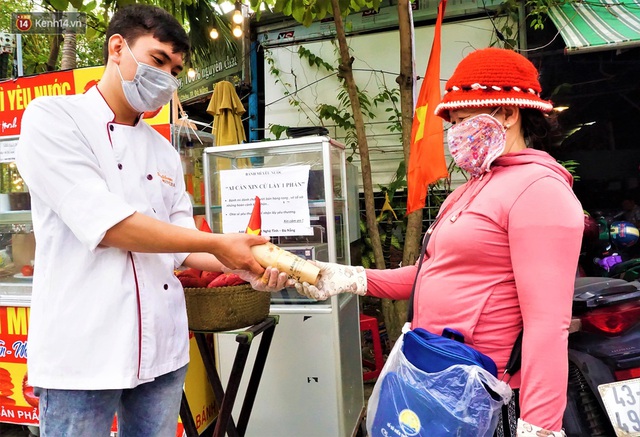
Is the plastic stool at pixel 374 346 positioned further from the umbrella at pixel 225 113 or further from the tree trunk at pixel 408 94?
the umbrella at pixel 225 113

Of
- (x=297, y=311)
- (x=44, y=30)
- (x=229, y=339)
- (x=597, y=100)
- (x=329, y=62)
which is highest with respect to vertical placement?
(x=329, y=62)

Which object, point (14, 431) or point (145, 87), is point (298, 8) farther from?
point (14, 431)

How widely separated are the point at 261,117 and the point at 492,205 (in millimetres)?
5180

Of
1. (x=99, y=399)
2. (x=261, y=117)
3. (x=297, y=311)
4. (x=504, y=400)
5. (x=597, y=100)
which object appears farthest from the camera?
(x=261, y=117)

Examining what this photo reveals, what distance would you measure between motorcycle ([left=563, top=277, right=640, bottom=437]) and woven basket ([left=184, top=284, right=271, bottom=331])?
1.34m

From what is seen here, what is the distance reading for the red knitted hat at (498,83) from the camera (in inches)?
48.1

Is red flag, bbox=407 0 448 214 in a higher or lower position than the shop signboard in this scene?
lower

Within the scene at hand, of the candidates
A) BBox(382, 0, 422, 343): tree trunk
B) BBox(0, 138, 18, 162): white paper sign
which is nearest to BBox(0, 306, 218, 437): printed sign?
BBox(0, 138, 18, 162): white paper sign

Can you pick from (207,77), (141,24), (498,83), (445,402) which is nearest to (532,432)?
(445,402)

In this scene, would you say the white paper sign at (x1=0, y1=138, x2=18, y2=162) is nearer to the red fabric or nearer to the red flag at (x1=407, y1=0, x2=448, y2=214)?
the red flag at (x1=407, y1=0, x2=448, y2=214)

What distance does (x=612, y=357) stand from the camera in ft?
5.54

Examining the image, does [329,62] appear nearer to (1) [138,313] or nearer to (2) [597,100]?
(2) [597,100]

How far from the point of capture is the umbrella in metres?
4.59

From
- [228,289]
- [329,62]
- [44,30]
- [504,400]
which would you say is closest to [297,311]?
[228,289]
